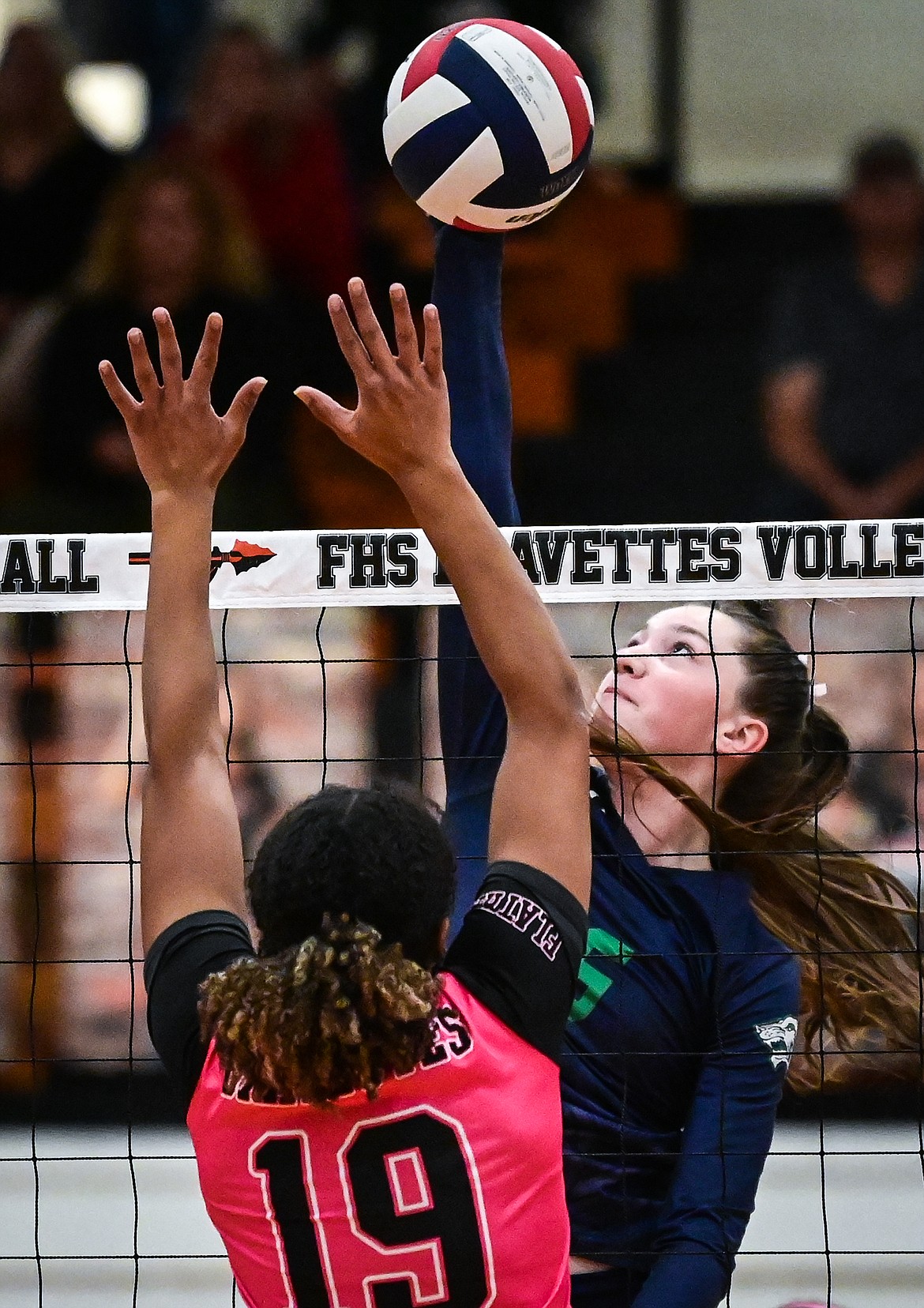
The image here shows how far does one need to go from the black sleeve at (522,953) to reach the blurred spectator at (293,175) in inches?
226

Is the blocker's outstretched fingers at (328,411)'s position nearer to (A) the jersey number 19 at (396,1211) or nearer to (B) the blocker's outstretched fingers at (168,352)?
(B) the blocker's outstretched fingers at (168,352)

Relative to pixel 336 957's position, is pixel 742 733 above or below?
above

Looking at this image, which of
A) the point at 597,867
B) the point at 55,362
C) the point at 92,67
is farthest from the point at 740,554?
the point at 92,67

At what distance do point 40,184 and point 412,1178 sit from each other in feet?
21.6

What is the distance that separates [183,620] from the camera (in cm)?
202

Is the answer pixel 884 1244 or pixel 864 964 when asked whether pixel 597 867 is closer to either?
pixel 864 964

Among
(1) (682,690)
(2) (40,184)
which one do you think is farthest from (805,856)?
(2) (40,184)

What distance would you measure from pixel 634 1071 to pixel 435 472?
4.93 ft

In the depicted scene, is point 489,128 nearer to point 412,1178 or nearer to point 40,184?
point 412,1178

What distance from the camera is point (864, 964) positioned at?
10.5 ft

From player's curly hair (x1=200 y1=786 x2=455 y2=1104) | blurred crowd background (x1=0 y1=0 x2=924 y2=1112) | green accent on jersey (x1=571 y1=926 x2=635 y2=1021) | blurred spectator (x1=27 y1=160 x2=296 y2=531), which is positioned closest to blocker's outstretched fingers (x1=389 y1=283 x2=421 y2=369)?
player's curly hair (x1=200 y1=786 x2=455 y2=1104)

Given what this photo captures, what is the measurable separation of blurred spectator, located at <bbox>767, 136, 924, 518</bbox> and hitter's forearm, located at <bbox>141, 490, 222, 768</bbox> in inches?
198

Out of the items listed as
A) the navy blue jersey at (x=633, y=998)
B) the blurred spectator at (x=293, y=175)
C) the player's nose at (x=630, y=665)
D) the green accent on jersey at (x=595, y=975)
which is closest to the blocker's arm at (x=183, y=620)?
the navy blue jersey at (x=633, y=998)

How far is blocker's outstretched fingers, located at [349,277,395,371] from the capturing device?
72.6 inches
